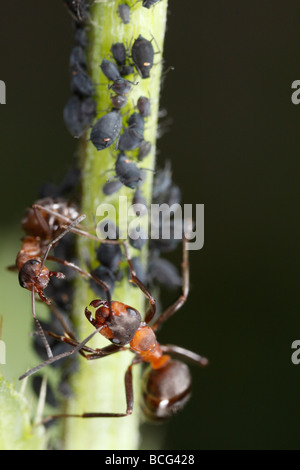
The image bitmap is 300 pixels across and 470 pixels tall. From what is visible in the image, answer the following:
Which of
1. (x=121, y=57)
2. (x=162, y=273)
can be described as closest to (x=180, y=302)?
(x=162, y=273)

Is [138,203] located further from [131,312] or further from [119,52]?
[119,52]

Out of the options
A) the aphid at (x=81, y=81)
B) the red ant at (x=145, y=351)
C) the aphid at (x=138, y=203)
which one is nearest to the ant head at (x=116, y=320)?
the red ant at (x=145, y=351)

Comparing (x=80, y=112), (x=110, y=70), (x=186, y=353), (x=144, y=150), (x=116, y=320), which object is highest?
(x=110, y=70)

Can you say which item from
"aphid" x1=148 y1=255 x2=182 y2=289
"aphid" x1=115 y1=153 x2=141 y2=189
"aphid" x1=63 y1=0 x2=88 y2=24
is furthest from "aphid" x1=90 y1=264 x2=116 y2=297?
"aphid" x1=63 y1=0 x2=88 y2=24

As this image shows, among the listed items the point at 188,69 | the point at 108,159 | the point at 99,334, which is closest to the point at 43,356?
the point at 99,334
